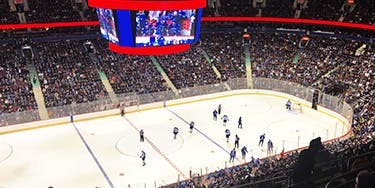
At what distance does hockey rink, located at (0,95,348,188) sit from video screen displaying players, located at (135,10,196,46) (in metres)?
6.56

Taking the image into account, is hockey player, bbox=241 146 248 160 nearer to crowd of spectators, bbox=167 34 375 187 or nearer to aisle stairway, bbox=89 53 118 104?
crowd of spectators, bbox=167 34 375 187

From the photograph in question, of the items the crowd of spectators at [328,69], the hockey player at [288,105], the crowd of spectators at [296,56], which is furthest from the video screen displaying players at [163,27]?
the crowd of spectators at [296,56]

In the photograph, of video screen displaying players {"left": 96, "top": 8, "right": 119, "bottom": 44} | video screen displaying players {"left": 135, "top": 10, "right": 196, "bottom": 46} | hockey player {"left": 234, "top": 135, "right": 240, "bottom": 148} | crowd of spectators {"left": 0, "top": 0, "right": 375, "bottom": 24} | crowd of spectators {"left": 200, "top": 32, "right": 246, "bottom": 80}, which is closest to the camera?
video screen displaying players {"left": 135, "top": 10, "right": 196, "bottom": 46}

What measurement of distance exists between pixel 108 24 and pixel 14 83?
11771 millimetres

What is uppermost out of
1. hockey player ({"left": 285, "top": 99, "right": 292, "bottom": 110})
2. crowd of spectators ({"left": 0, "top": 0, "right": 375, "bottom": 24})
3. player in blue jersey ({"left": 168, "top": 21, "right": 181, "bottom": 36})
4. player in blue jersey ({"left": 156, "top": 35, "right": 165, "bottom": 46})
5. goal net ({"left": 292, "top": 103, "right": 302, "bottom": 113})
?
player in blue jersey ({"left": 168, "top": 21, "right": 181, "bottom": 36})

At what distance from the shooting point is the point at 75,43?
36.9 meters

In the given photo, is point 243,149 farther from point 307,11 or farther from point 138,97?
point 307,11

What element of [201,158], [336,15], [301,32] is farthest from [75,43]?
[336,15]

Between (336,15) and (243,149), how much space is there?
23852mm

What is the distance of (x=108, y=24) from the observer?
76.1 feet

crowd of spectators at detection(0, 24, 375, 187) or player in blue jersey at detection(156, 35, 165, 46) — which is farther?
crowd of spectators at detection(0, 24, 375, 187)

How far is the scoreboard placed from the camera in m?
20.8

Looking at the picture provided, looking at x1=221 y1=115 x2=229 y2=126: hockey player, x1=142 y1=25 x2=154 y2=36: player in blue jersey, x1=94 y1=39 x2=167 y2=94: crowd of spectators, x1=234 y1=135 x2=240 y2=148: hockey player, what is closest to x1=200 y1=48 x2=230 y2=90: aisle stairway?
x1=94 y1=39 x2=167 y2=94: crowd of spectators

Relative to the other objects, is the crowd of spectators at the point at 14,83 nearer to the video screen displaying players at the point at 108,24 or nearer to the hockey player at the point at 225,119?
the video screen displaying players at the point at 108,24
